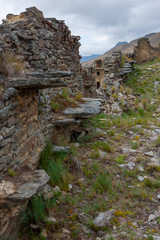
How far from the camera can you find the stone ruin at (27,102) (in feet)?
8.35

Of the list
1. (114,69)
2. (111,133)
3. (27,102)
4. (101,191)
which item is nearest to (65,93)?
(111,133)

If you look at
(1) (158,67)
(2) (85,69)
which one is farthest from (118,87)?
(1) (158,67)

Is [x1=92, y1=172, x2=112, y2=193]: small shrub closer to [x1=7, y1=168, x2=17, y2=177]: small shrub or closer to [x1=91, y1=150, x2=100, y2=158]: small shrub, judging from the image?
[x1=91, y1=150, x2=100, y2=158]: small shrub

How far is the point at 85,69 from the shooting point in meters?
8.62

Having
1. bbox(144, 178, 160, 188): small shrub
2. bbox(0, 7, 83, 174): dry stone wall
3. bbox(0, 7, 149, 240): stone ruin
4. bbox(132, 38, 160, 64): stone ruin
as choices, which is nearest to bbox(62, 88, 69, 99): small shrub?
bbox(0, 7, 149, 240): stone ruin

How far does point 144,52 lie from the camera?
18062 mm

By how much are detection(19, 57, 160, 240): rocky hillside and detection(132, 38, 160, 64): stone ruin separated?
13.1 metres

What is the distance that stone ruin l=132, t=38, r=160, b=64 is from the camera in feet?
58.3

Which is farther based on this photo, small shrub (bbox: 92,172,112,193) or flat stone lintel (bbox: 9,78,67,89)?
small shrub (bbox: 92,172,112,193)

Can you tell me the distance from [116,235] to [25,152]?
1.86 metres

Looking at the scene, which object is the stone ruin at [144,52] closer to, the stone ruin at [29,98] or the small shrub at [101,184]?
the stone ruin at [29,98]

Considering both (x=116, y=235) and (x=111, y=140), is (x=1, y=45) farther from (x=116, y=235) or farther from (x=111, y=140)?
(x=111, y=140)

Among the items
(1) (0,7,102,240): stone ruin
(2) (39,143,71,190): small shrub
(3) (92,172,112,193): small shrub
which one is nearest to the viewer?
(1) (0,7,102,240): stone ruin

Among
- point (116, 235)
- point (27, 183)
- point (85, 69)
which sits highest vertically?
point (85, 69)
